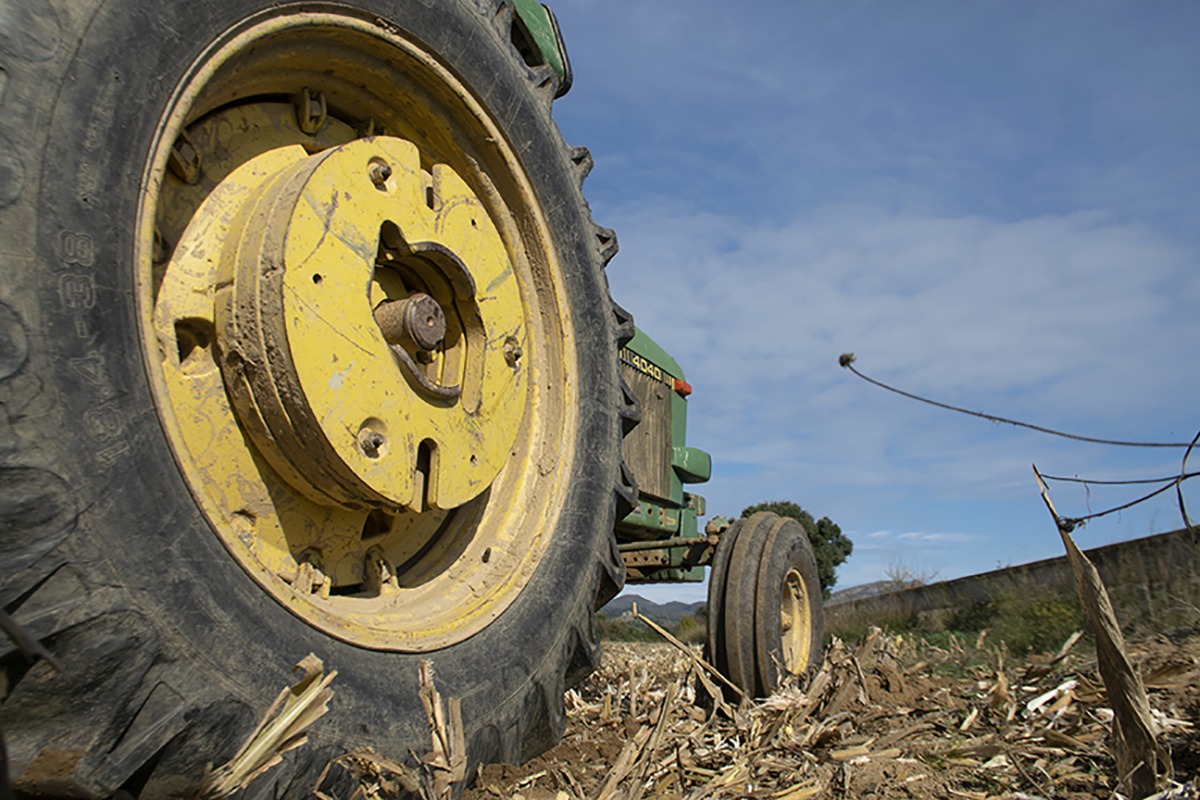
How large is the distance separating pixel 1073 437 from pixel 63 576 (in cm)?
251

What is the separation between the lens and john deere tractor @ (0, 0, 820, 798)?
1022 millimetres

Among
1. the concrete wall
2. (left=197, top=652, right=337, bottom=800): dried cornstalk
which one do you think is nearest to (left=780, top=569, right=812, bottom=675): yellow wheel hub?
the concrete wall

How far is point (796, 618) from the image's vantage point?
399cm

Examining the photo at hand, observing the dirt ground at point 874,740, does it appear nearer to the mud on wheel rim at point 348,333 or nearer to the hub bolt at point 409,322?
the mud on wheel rim at point 348,333

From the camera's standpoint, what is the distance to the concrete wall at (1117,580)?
182 inches

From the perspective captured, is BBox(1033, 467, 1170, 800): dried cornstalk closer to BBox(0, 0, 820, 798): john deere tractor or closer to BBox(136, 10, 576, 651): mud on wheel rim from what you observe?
BBox(0, 0, 820, 798): john deere tractor

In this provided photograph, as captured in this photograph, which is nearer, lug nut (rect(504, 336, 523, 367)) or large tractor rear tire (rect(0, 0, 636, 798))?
large tractor rear tire (rect(0, 0, 636, 798))

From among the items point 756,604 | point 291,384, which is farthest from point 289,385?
point 756,604

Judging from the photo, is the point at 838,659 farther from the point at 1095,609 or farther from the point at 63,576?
the point at 63,576

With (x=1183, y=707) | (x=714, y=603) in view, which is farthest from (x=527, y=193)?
(x=1183, y=707)

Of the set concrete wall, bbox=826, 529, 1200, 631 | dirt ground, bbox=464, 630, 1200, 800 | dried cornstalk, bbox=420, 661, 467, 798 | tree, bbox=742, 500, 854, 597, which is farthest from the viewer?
tree, bbox=742, 500, 854, 597

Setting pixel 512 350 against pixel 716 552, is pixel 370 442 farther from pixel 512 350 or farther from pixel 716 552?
pixel 716 552

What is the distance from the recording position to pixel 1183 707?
81.4 inches

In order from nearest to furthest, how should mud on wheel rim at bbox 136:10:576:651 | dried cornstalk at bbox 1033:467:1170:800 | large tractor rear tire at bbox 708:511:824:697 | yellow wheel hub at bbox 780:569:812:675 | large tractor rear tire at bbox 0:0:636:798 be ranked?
large tractor rear tire at bbox 0:0:636:798, mud on wheel rim at bbox 136:10:576:651, dried cornstalk at bbox 1033:467:1170:800, large tractor rear tire at bbox 708:511:824:697, yellow wheel hub at bbox 780:569:812:675
